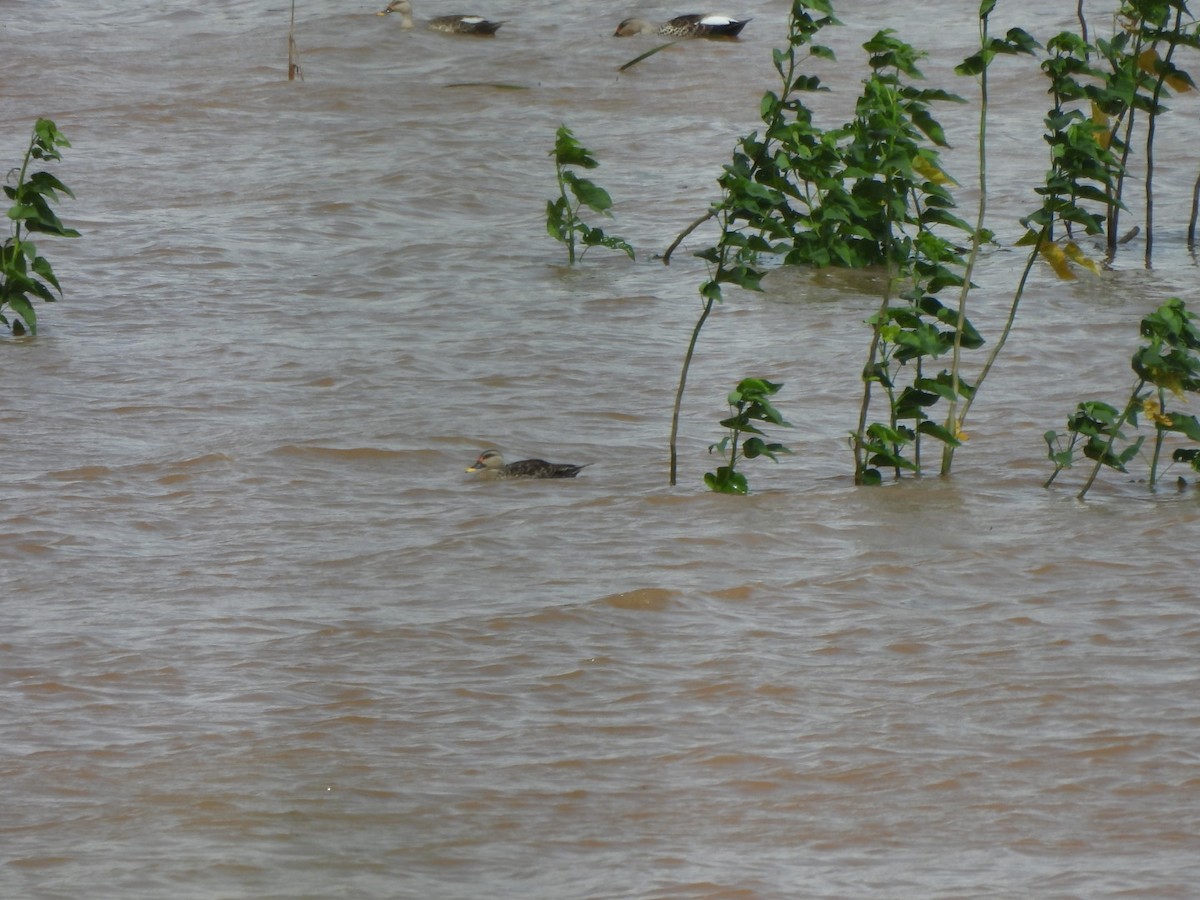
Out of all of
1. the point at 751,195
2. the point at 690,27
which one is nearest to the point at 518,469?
the point at 751,195

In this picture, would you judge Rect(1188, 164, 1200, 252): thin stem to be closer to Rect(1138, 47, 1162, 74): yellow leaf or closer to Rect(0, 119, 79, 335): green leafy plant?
Rect(1138, 47, 1162, 74): yellow leaf

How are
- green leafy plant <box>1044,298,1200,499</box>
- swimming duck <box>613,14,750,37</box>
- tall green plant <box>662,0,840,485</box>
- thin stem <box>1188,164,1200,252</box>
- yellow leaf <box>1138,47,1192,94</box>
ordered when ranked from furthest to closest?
swimming duck <box>613,14,750,37</box> → thin stem <box>1188,164,1200,252</box> → yellow leaf <box>1138,47,1192,94</box> → tall green plant <box>662,0,840,485</box> → green leafy plant <box>1044,298,1200,499</box>

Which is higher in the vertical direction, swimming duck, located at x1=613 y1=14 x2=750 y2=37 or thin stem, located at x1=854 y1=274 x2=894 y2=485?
swimming duck, located at x1=613 y1=14 x2=750 y2=37

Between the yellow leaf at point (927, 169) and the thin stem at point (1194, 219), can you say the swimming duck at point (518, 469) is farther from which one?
the thin stem at point (1194, 219)

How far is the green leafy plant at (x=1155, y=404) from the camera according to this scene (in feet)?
18.8

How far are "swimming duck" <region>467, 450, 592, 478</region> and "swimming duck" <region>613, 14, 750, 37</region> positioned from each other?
9.70 metres

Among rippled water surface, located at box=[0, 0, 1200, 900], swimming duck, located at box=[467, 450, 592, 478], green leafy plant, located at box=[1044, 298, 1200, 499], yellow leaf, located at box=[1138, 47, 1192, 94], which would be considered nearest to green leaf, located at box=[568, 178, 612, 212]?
rippled water surface, located at box=[0, 0, 1200, 900]

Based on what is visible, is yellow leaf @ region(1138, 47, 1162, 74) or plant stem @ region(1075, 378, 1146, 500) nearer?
plant stem @ region(1075, 378, 1146, 500)

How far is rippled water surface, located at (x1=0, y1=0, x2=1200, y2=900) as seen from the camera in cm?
387

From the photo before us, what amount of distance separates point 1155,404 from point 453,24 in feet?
36.5

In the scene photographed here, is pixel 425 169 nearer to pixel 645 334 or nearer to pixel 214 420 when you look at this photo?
pixel 645 334

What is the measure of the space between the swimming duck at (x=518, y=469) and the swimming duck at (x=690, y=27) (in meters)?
9.70

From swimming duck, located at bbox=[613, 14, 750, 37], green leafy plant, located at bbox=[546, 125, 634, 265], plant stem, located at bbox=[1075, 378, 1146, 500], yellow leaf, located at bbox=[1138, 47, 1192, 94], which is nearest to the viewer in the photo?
plant stem, located at bbox=[1075, 378, 1146, 500]

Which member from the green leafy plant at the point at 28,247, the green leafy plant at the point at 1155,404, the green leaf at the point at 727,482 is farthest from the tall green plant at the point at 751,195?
the green leafy plant at the point at 28,247
